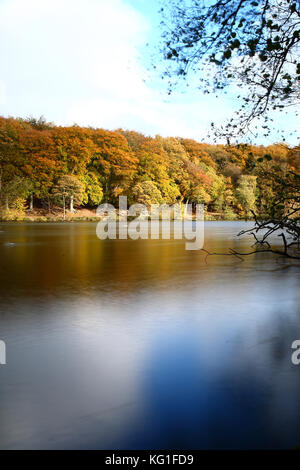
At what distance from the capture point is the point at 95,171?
46.3m

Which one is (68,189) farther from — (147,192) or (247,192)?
(247,192)

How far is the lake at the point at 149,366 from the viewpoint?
7.91ft

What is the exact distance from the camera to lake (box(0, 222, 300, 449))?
2412 millimetres

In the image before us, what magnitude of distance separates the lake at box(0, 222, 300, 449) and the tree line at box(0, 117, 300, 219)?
30.3 m

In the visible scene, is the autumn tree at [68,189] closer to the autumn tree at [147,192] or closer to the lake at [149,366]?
the autumn tree at [147,192]

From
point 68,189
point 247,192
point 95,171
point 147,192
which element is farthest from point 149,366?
point 247,192

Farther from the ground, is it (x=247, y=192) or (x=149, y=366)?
(x=247, y=192)

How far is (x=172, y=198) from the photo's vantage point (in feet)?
164

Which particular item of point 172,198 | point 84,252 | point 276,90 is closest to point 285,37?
point 276,90

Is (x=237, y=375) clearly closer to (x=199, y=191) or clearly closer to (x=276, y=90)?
(x=276, y=90)

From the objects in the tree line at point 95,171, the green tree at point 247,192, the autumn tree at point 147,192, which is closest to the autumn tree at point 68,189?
the tree line at point 95,171

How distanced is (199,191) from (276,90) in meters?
47.8

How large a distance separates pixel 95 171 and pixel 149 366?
43.8 metres

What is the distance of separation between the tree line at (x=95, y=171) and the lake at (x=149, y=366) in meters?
30.3
